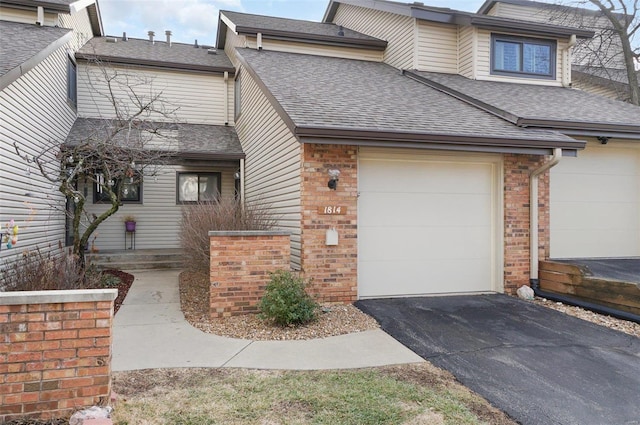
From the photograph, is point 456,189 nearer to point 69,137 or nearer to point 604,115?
point 604,115

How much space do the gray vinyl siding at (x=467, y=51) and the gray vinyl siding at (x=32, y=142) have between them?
9871mm

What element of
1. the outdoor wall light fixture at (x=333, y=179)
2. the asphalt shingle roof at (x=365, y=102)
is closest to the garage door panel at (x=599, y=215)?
the asphalt shingle roof at (x=365, y=102)

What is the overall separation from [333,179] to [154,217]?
7929mm

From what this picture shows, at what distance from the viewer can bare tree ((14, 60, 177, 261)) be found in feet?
28.1

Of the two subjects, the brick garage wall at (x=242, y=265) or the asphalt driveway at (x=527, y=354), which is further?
the brick garage wall at (x=242, y=265)

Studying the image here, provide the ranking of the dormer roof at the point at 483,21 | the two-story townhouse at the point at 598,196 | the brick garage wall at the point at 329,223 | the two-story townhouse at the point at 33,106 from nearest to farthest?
the brick garage wall at the point at 329,223 → the two-story townhouse at the point at 33,106 → the two-story townhouse at the point at 598,196 → the dormer roof at the point at 483,21

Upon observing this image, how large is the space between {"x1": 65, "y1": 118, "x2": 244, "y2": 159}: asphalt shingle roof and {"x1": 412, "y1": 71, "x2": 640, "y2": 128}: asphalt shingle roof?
5.55 metres

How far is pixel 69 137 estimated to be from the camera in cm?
1063

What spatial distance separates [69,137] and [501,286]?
10598 mm

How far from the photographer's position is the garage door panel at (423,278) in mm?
7074

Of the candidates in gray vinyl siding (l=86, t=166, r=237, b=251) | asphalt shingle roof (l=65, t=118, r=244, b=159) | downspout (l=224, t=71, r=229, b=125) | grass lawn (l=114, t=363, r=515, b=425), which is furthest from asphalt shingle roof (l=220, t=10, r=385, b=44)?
grass lawn (l=114, t=363, r=515, b=425)

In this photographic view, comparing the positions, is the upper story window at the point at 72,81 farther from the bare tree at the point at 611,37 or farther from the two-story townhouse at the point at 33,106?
the bare tree at the point at 611,37

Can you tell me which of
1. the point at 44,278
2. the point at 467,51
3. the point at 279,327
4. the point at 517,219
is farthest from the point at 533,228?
the point at 44,278

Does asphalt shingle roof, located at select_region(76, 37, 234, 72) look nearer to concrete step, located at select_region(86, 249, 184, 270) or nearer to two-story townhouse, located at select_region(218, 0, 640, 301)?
two-story townhouse, located at select_region(218, 0, 640, 301)
